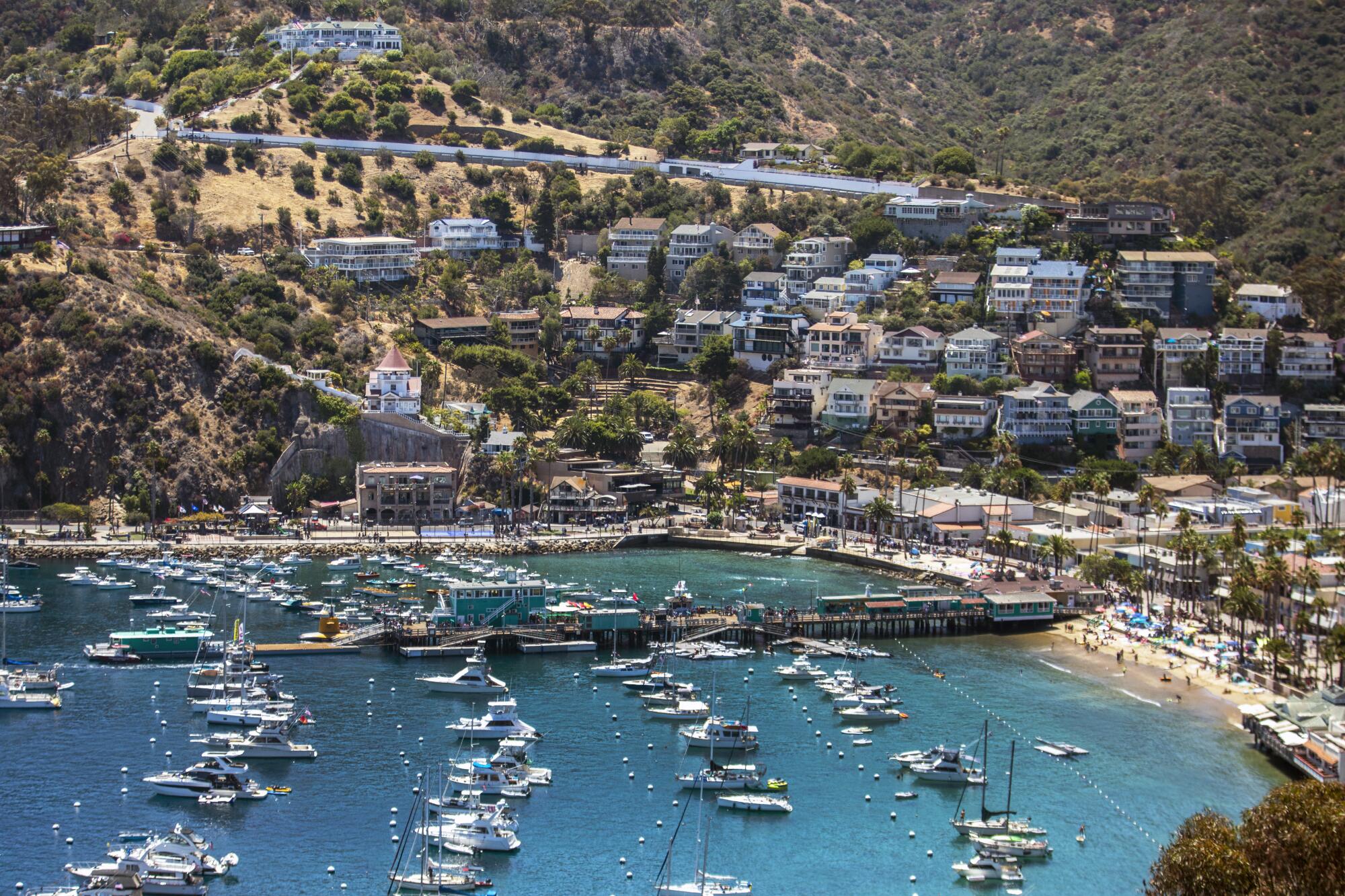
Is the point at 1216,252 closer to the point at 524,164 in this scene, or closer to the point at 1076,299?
the point at 1076,299

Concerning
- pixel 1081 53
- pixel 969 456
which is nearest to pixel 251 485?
pixel 969 456

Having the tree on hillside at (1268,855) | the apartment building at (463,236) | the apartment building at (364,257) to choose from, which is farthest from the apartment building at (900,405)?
the tree on hillside at (1268,855)

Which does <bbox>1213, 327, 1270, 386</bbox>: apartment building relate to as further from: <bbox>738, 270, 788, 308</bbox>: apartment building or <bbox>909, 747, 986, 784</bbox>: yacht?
<bbox>909, 747, 986, 784</bbox>: yacht

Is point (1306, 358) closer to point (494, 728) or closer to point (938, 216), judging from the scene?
point (938, 216)

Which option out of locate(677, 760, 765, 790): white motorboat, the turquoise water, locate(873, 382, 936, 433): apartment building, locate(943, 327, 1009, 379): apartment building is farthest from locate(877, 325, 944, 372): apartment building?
locate(677, 760, 765, 790): white motorboat

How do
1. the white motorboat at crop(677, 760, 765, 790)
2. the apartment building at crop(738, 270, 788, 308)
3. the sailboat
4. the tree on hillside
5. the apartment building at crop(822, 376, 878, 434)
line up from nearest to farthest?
1. the tree on hillside
2. the sailboat
3. the white motorboat at crop(677, 760, 765, 790)
4. the apartment building at crop(822, 376, 878, 434)
5. the apartment building at crop(738, 270, 788, 308)
